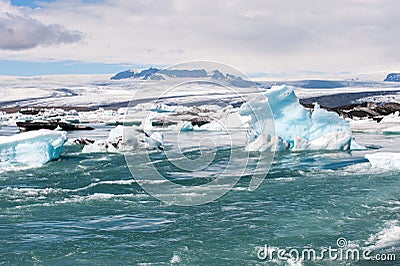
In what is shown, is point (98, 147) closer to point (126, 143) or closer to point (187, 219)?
point (126, 143)

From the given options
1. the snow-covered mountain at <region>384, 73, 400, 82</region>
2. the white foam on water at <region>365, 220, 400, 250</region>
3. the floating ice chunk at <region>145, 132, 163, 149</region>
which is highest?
the snow-covered mountain at <region>384, 73, 400, 82</region>

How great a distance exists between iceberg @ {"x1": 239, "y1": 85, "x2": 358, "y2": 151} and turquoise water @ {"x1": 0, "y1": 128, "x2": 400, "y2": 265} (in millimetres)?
6177

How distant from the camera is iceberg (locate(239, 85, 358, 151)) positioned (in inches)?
804

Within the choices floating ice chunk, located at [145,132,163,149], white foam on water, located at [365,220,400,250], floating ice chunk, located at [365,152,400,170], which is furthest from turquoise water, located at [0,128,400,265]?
floating ice chunk, located at [145,132,163,149]

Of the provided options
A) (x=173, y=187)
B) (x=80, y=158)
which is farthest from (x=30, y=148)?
(x=173, y=187)

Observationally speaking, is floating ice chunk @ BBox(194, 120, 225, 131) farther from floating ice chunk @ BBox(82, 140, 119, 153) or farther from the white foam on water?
the white foam on water

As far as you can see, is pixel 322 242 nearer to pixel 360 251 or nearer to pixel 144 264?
pixel 360 251

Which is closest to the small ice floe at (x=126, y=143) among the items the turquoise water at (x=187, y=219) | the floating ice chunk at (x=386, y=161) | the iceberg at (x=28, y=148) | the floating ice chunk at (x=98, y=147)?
the floating ice chunk at (x=98, y=147)

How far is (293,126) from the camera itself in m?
21.1

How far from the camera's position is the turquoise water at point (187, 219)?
7.32m

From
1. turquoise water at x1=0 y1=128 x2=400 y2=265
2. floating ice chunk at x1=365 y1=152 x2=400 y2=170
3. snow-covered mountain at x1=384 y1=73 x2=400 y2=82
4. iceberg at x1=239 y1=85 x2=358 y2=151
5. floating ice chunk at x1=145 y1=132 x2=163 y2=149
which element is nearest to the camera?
turquoise water at x1=0 y1=128 x2=400 y2=265

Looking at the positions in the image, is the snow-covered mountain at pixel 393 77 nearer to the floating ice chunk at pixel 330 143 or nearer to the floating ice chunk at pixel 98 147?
the floating ice chunk at pixel 330 143

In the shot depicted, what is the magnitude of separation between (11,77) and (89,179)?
156568mm

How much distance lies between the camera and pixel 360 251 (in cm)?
715
